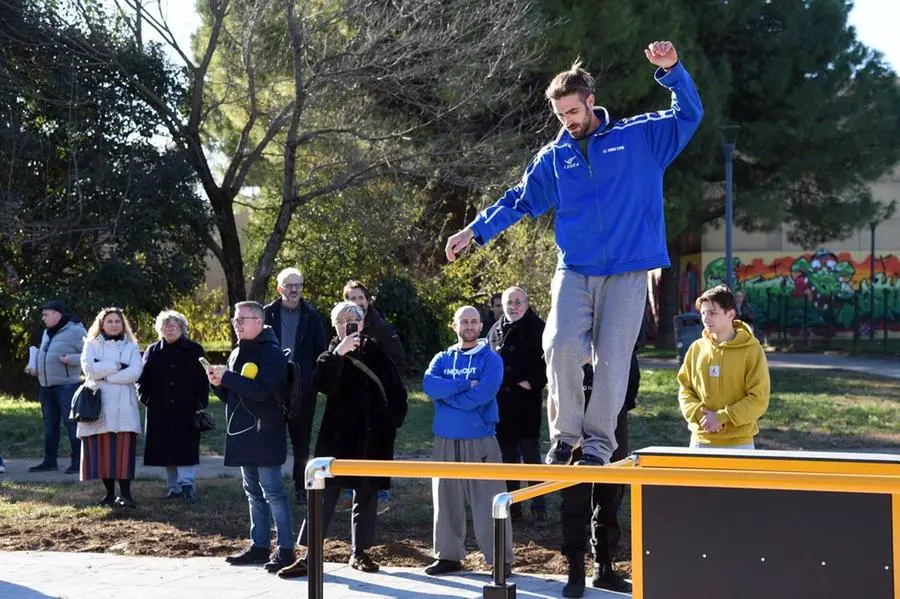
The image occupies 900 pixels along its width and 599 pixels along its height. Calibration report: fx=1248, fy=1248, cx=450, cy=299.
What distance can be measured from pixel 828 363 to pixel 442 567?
24881mm

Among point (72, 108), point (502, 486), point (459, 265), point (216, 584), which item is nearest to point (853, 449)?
point (502, 486)

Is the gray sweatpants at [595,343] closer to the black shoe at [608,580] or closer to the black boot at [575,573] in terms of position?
the black boot at [575,573]

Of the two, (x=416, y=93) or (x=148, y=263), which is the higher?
(x=416, y=93)

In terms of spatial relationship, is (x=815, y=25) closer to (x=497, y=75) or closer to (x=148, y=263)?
(x=497, y=75)

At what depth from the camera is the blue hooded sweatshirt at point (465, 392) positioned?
927cm

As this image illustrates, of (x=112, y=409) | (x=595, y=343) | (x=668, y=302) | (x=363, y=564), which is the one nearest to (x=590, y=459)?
(x=595, y=343)

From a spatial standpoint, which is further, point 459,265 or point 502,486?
point 459,265

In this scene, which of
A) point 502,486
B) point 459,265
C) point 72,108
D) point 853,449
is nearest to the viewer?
point 502,486

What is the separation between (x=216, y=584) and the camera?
849 centimetres

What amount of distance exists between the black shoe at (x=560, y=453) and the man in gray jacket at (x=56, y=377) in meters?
9.31

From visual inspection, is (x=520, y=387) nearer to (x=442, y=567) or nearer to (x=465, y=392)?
(x=465, y=392)

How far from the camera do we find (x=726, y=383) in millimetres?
8367

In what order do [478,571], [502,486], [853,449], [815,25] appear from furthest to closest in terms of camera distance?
[815,25] → [853,449] → [502,486] → [478,571]

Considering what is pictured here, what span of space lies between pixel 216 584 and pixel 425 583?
142cm
